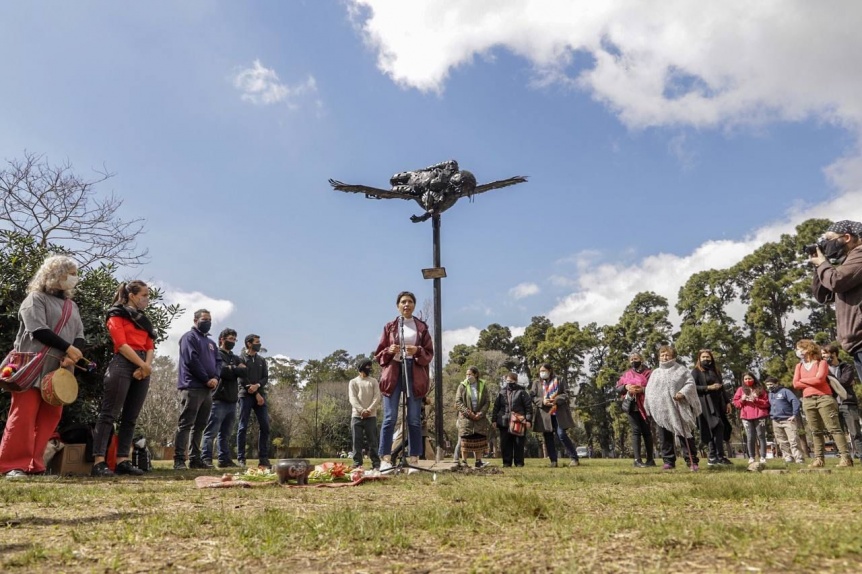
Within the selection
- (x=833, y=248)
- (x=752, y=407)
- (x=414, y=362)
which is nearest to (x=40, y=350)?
(x=414, y=362)

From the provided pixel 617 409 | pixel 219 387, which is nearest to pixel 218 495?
pixel 219 387

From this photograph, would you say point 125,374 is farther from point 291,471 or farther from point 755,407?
point 755,407

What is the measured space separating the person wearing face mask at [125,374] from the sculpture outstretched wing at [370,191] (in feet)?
10.2

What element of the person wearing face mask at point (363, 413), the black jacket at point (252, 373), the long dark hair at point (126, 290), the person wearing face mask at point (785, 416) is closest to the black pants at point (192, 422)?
the black jacket at point (252, 373)

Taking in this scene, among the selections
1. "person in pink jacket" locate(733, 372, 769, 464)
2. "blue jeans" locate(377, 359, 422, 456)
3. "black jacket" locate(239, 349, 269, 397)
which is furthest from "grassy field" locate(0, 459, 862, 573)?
"person in pink jacket" locate(733, 372, 769, 464)

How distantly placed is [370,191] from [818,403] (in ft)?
24.4

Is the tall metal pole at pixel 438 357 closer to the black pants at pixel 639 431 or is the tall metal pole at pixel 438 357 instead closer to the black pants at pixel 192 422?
the black pants at pixel 192 422

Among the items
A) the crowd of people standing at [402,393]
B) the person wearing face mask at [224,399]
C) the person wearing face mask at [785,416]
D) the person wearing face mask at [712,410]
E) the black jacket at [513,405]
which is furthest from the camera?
the black jacket at [513,405]

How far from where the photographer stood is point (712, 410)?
8891mm

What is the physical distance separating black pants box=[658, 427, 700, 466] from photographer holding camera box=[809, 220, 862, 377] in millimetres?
3369

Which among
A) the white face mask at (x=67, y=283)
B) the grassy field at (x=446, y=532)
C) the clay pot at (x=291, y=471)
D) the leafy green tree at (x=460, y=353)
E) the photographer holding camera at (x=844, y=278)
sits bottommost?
the grassy field at (x=446, y=532)

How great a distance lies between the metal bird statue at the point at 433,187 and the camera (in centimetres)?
864

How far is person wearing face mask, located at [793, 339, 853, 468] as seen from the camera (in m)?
8.61

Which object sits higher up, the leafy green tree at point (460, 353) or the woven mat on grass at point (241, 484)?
the leafy green tree at point (460, 353)
